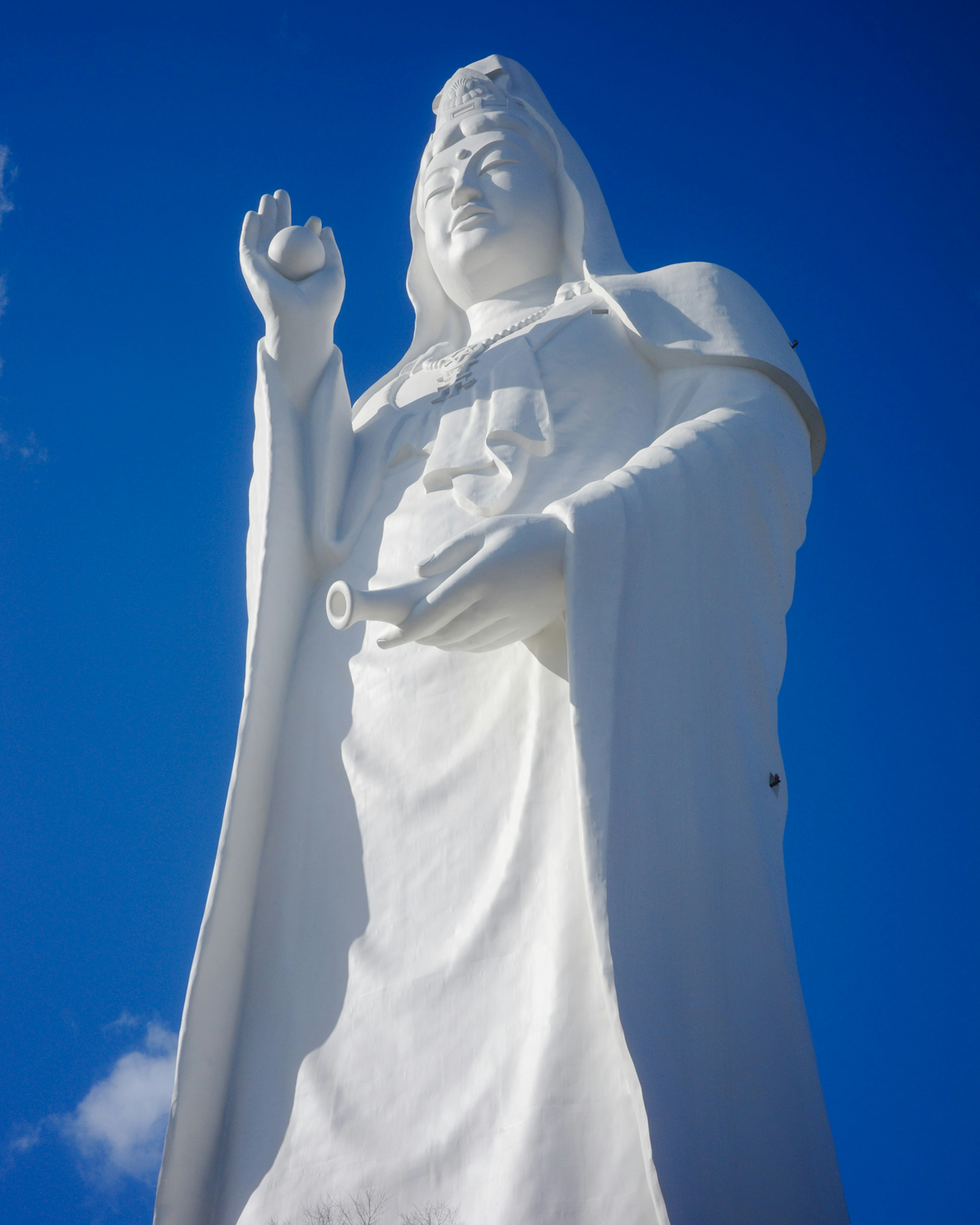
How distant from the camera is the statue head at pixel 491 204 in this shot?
5.32 metres

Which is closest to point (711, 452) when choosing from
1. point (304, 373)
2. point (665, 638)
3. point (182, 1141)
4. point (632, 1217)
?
point (665, 638)

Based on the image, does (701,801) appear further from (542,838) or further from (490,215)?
(490,215)

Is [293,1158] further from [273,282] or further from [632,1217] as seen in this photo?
[273,282]

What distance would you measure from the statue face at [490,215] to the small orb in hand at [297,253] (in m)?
0.62

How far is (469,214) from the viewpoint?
533 centimetres

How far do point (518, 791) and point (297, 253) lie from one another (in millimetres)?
2286

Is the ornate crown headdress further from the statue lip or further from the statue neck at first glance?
the statue neck

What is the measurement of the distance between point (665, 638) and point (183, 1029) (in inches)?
67.6

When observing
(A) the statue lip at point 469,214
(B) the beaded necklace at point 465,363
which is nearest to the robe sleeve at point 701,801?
(B) the beaded necklace at point 465,363

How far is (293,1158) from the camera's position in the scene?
354 centimetres

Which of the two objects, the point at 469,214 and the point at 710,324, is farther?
the point at 469,214

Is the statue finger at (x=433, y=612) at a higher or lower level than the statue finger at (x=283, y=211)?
lower

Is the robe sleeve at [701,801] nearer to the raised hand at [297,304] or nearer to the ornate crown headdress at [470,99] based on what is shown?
the raised hand at [297,304]

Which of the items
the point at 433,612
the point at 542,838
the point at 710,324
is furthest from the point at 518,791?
the point at 710,324
